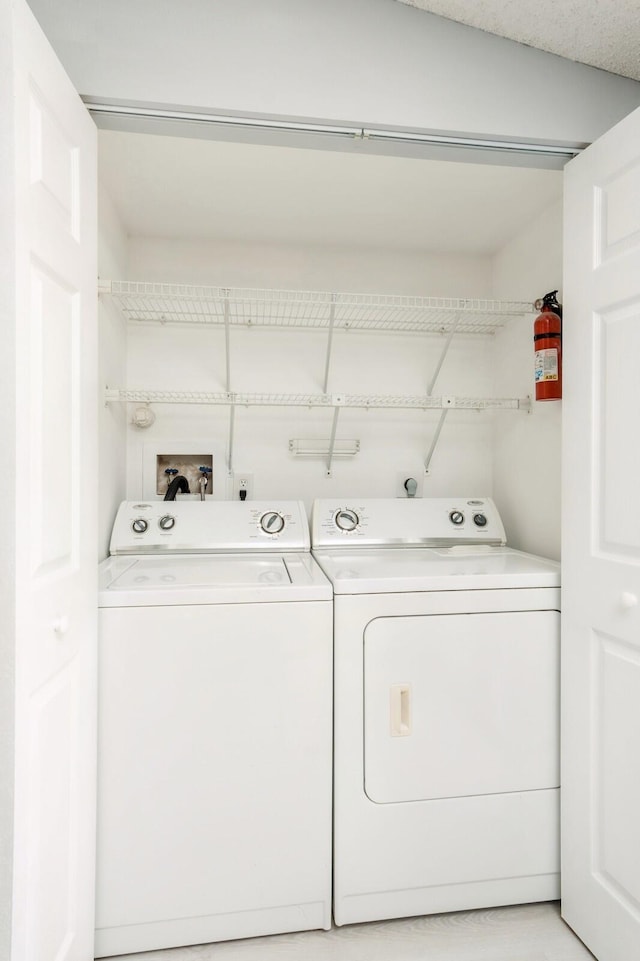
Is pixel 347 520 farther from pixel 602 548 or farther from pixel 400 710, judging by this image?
pixel 602 548

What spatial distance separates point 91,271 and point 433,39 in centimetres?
111

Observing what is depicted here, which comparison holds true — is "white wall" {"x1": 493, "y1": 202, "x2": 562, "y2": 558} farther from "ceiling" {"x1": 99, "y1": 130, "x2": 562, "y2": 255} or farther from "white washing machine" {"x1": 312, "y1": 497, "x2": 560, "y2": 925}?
"white washing machine" {"x1": 312, "y1": 497, "x2": 560, "y2": 925}

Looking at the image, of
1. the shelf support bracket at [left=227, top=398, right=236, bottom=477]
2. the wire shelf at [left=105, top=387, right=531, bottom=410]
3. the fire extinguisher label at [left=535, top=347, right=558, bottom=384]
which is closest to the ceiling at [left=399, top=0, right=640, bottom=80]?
the fire extinguisher label at [left=535, top=347, right=558, bottom=384]

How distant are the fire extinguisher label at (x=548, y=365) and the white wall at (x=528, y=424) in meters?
0.40

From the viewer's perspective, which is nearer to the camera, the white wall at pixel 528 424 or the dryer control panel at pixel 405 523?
the white wall at pixel 528 424

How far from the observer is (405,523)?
92.2 inches

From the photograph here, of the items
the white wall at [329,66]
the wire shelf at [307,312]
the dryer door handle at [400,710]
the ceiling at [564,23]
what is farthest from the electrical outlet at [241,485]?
the ceiling at [564,23]

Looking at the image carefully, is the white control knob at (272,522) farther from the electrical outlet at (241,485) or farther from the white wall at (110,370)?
the white wall at (110,370)

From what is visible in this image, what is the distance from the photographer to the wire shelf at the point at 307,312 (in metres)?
2.32

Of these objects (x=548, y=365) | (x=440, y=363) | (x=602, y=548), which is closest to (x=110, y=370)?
(x=440, y=363)

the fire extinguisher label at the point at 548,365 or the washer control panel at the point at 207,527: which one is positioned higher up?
the fire extinguisher label at the point at 548,365

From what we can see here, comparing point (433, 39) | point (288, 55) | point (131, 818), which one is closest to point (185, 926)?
point (131, 818)

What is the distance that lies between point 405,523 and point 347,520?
0.83ft

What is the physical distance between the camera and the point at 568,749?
1.63 meters
